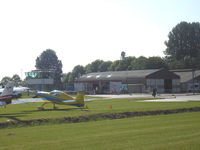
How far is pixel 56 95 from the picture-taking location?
32875 mm

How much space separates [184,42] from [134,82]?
181 ft

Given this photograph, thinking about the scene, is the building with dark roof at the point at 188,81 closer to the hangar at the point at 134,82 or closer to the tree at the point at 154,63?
the hangar at the point at 134,82

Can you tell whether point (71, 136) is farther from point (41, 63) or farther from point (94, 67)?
point (94, 67)

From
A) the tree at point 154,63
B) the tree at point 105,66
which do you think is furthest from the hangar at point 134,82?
the tree at point 105,66

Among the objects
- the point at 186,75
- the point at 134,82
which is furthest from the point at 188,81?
the point at 134,82

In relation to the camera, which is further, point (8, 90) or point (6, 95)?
point (8, 90)

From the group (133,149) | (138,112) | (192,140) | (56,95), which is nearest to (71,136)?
(133,149)

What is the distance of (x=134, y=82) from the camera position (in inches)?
3602

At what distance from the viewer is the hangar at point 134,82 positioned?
88500 mm

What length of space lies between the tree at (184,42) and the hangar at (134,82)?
4177 centimetres

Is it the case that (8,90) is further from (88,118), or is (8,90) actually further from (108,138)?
(108,138)

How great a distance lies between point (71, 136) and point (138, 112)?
1234 centimetres

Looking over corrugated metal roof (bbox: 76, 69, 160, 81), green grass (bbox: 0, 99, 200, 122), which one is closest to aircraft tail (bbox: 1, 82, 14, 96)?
green grass (bbox: 0, 99, 200, 122)

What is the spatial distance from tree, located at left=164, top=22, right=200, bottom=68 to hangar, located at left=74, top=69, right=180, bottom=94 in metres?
41.8
